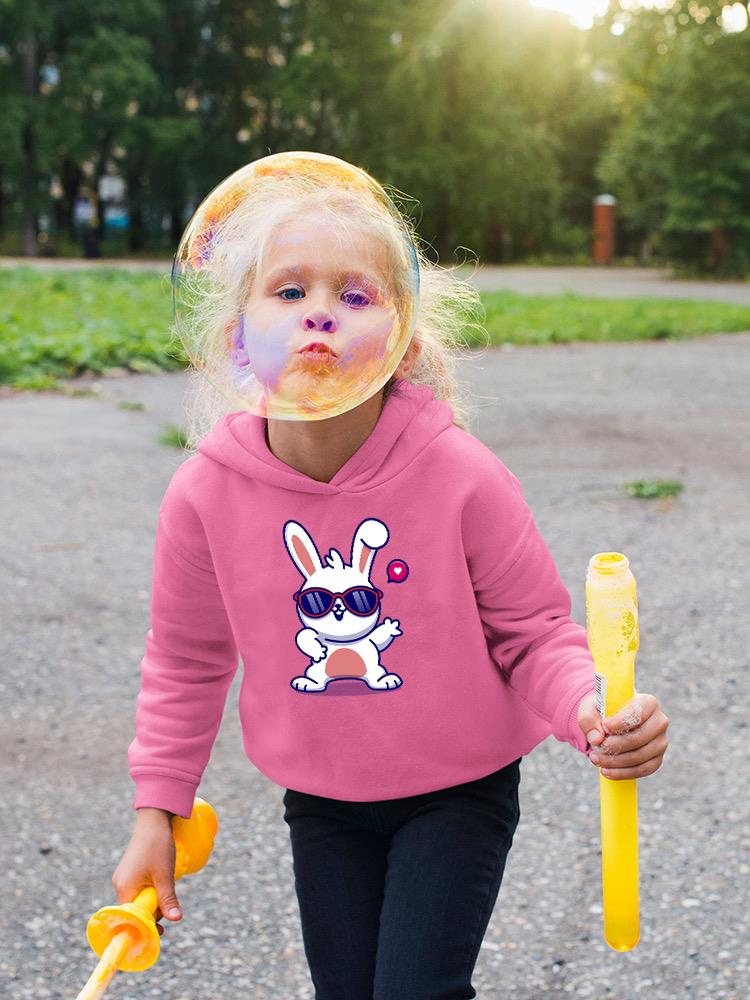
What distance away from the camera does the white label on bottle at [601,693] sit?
143 cm

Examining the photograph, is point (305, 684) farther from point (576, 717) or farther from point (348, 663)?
point (576, 717)

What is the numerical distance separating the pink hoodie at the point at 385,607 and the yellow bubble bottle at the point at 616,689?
232mm

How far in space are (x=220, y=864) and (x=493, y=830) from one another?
1.09 m

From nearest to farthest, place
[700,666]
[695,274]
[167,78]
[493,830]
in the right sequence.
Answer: [493,830] → [700,666] → [695,274] → [167,78]

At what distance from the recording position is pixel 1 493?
19.0 ft

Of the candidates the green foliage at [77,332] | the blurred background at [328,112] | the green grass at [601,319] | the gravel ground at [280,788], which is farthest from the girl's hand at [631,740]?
the blurred background at [328,112]

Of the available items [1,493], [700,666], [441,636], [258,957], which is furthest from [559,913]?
[1,493]

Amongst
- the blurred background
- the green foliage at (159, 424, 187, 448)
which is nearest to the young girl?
the green foliage at (159, 424, 187, 448)

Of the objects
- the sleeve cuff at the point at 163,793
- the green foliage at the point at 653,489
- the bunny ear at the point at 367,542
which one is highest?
the bunny ear at the point at 367,542

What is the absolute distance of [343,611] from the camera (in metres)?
1.74

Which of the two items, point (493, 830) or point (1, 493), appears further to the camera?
point (1, 493)

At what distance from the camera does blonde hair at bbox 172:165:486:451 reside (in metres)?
1.68

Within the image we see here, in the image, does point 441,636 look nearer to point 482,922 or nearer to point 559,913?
point 482,922

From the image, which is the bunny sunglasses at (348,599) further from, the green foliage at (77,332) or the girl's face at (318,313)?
the green foliage at (77,332)
